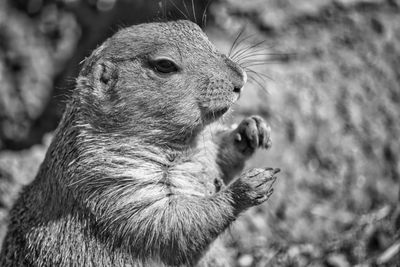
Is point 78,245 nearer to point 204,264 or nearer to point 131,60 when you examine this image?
point 204,264

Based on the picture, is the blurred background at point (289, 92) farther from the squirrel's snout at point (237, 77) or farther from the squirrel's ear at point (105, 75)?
the squirrel's ear at point (105, 75)

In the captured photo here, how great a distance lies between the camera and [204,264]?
473 centimetres

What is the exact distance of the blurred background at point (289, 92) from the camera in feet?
22.6

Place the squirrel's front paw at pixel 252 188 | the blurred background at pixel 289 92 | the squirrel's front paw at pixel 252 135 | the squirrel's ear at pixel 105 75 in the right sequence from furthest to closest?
the blurred background at pixel 289 92 → the squirrel's front paw at pixel 252 135 → the squirrel's ear at pixel 105 75 → the squirrel's front paw at pixel 252 188

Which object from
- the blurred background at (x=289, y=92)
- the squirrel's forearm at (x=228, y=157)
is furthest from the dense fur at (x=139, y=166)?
the blurred background at (x=289, y=92)

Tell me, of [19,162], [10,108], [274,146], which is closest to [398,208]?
[274,146]

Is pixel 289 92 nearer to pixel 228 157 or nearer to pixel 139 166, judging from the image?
pixel 228 157

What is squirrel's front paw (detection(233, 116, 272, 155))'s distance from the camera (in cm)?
493

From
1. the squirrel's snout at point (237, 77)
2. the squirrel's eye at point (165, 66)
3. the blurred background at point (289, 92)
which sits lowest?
the blurred background at point (289, 92)

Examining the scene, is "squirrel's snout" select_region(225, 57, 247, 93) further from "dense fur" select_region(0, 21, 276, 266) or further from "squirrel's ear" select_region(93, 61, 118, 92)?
"squirrel's ear" select_region(93, 61, 118, 92)

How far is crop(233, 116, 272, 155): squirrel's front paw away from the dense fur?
0.43 metres

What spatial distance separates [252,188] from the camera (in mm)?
4305

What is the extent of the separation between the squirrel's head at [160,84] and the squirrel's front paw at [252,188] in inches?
19.3

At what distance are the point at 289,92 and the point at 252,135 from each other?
258 cm
